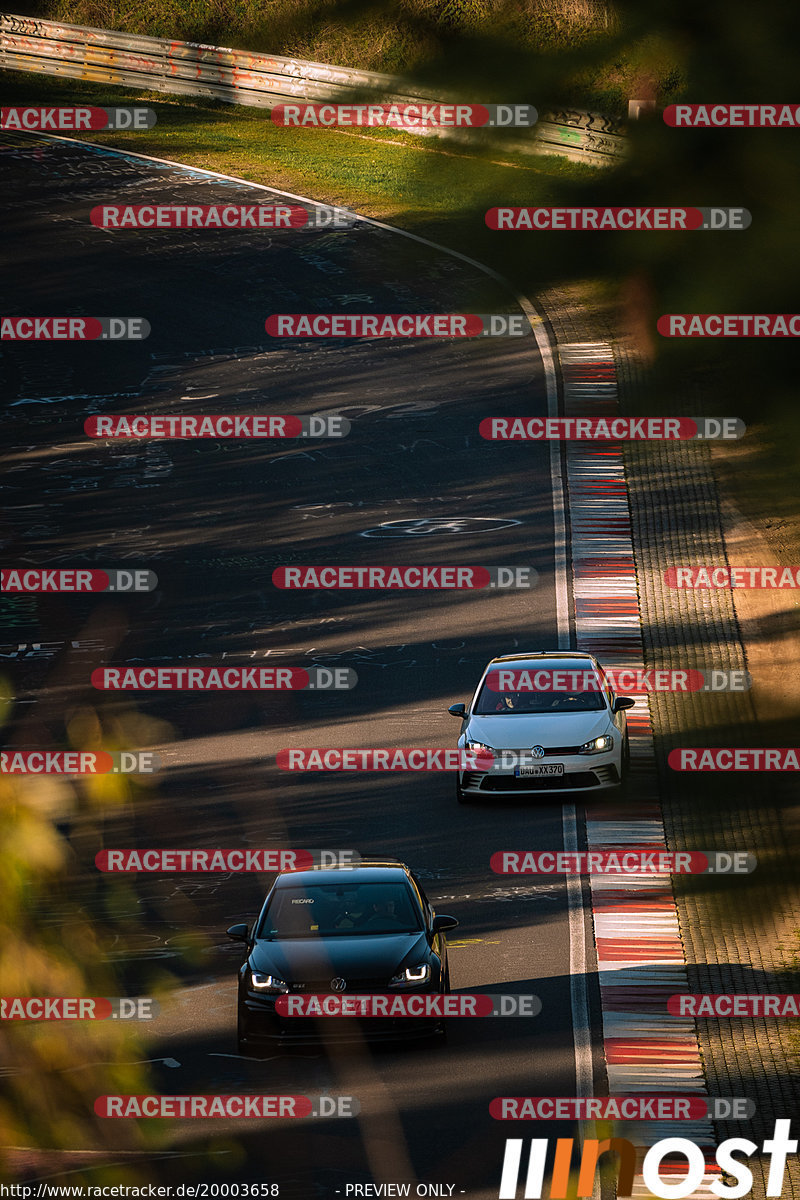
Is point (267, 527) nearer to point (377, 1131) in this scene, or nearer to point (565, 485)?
point (565, 485)

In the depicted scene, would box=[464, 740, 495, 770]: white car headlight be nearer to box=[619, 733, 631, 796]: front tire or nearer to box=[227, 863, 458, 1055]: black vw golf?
box=[619, 733, 631, 796]: front tire

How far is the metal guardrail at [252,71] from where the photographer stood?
6.20ft

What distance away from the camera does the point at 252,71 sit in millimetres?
2539

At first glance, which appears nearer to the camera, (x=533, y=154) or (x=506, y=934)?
(x=533, y=154)

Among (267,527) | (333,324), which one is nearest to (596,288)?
(267,527)

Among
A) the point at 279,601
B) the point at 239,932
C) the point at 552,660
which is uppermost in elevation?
the point at 279,601

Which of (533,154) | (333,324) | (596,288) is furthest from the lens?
(333,324)

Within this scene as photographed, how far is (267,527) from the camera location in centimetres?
3200

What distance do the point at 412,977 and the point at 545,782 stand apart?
7042 millimetres

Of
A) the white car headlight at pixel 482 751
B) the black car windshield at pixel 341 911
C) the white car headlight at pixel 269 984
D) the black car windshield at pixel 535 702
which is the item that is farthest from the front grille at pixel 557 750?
the white car headlight at pixel 269 984

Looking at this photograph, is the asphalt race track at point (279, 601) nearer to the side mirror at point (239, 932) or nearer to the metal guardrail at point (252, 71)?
the metal guardrail at point (252, 71)

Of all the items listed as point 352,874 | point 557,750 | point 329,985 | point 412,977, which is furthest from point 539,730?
point 329,985

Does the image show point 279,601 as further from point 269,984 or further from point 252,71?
point 252,71

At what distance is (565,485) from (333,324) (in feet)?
35.8
